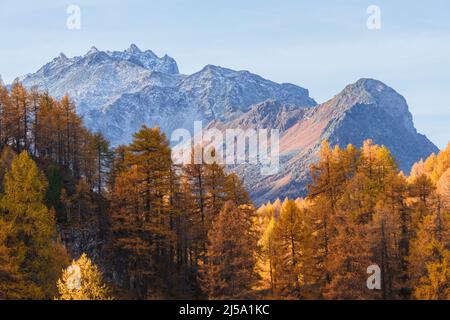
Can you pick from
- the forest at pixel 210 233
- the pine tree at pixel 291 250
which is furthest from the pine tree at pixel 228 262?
the pine tree at pixel 291 250

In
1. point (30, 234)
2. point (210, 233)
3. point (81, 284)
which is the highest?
point (30, 234)

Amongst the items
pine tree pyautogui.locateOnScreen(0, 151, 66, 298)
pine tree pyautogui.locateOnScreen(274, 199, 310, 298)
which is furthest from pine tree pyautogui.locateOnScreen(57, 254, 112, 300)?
pine tree pyautogui.locateOnScreen(274, 199, 310, 298)

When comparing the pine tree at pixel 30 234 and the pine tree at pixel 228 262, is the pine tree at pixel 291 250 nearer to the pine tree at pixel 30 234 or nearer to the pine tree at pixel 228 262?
the pine tree at pixel 228 262

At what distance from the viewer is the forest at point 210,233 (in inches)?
2101

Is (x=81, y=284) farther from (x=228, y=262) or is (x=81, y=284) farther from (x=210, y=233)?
(x=210, y=233)

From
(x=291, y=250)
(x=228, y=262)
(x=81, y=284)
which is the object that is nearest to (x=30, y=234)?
(x=81, y=284)

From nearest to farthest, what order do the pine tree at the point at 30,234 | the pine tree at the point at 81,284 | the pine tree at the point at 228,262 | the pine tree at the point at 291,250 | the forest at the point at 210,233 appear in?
the pine tree at the point at 81,284 → the pine tree at the point at 228,262 → the forest at the point at 210,233 → the pine tree at the point at 30,234 → the pine tree at the point at 291,250

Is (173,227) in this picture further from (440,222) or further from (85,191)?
(440,222)

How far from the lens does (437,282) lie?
56906mm

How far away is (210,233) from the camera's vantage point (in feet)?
189

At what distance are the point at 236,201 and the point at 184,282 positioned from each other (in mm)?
9479

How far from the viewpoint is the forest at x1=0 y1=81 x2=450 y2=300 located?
175ft

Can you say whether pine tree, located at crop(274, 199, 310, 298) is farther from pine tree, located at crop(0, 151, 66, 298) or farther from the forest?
pine tree, located at crop(0, 151, 66, 298)

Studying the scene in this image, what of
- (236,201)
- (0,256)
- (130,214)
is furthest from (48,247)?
(236,201)
